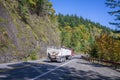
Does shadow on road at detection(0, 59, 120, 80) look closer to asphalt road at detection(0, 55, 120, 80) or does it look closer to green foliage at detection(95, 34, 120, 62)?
asphalt road at detection(0, 55, 120, 80)

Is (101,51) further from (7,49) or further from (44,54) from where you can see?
(7,49)

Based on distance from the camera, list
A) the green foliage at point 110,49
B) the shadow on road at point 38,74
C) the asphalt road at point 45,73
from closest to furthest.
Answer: the shadow on road at point 38,74 < the asphalt road at point 45,73 < the green foliage at point 110,49

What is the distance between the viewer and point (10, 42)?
105 feet

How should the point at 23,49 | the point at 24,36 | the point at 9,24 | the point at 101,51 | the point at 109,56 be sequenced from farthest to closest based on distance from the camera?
the point at 101,51, the point at 109,56, the point at 24,36, the point at 23,49, the point at 9,24

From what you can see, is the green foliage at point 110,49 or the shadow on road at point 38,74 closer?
the shadow on road at point 38,74

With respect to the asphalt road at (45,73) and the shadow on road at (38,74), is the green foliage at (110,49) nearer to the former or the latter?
the asphalt road at (45,73)

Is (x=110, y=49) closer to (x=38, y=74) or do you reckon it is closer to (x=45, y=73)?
(x=45, y=73)

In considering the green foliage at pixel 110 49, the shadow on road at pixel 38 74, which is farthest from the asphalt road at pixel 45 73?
the green foliage at pixel 110 49

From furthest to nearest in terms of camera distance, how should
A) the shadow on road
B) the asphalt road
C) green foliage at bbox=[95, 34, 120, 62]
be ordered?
green foliage at bbox=[95, 34, 120, 62] → the asphalt road → the shadow on road

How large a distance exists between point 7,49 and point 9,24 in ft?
19.9

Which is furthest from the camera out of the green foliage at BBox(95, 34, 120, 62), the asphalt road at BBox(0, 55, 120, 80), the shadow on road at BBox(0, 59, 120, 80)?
the green foliage at BBox(95, 34, 120, 62)

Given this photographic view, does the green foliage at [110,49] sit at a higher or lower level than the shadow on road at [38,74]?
higher

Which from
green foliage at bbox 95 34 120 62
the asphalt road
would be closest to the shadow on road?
the asphalt road

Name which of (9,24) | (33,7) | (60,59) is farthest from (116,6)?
(33,7)
